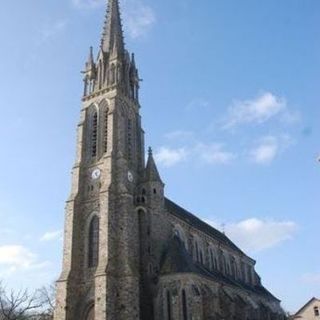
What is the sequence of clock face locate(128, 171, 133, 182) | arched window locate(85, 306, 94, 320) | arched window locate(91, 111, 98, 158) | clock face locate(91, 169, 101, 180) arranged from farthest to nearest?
arched window locate(91, 111, 98, 158) → clock face locate(128, 171, 133, 182) → clock face locate(91, 169, 101, 180) → arched window locate(85, 306, 94, 320)

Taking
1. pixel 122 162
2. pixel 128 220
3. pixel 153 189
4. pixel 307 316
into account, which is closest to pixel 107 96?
pixel 122 162

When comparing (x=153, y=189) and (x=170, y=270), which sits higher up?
(x=153, y=189)

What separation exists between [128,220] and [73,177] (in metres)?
8.05

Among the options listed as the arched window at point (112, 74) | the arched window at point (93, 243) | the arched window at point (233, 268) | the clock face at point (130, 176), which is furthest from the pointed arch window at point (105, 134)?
the arched window at point (233, 268)

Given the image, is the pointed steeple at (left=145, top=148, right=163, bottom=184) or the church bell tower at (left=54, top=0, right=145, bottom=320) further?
the pointed steeple at (left=145, top=148, right=163, bottom=184)

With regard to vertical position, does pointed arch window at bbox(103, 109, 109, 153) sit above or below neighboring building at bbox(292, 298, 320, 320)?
above

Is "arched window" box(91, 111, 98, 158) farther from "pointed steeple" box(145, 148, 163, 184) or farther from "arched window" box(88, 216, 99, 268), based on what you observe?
"arched window" box(88, 216, 99, 268)

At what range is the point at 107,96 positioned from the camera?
48.7 metres

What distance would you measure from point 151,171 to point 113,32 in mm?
18985

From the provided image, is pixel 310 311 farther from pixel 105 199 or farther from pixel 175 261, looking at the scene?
pixel 105 199

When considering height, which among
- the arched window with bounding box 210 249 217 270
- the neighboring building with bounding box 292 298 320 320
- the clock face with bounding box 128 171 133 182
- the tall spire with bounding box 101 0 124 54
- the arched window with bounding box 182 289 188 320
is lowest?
the arched window with bounding box 182 289 188 320

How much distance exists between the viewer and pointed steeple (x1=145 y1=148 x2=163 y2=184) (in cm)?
4516

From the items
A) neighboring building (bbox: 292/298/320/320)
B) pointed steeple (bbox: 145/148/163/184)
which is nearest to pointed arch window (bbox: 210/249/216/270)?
neighboring building (bbox: 292/298/320/320)

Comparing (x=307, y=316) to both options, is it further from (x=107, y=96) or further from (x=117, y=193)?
(x=107, y=96)
